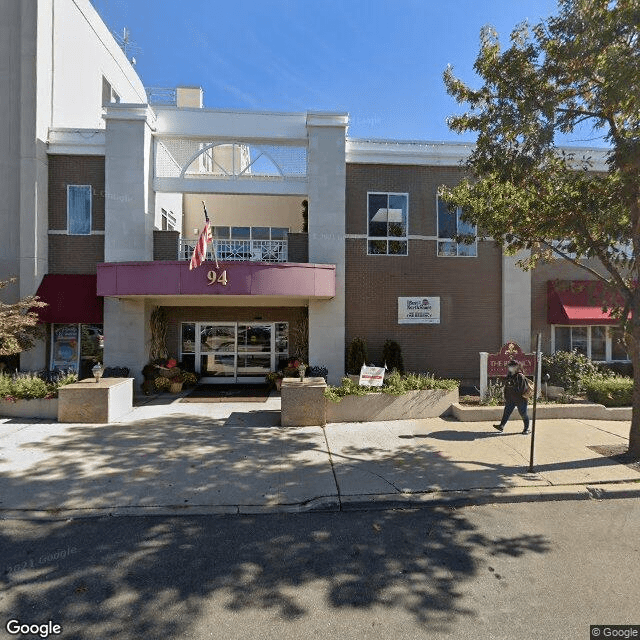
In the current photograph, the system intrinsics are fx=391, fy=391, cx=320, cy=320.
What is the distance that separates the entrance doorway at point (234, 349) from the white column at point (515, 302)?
7829 millimetres

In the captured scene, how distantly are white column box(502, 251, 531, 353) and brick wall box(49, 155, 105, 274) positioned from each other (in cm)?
1380

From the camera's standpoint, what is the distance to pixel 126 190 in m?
12.6

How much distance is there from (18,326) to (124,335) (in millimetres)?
2736

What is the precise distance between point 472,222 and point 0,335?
11784 millimetres

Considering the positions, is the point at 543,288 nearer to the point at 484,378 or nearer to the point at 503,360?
the point at 503,360

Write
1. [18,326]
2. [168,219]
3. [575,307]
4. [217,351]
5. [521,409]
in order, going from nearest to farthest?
[521,409], [18,326], [575,307], [217,351], [168,219]

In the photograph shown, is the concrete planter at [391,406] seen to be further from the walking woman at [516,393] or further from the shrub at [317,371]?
the shrub at [317,371]

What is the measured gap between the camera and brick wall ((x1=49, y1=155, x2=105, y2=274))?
12.9 meters

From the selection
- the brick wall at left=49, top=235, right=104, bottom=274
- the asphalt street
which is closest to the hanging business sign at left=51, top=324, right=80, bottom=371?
the brick wall at left=49, top=235, right=104, bottom=274

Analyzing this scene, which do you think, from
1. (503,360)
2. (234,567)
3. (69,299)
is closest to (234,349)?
(69,299)

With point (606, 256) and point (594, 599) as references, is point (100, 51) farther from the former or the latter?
point (594, 599)

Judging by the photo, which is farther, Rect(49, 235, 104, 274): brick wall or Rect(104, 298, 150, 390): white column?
Rect(49, 235, 104, 274): brick wall

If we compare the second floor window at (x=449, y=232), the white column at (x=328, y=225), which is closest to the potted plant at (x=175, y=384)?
the white column at (x=328, y=225)

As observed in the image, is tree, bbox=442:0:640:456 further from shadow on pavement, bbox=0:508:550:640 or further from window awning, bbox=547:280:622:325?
window awning, bbox=547:280:622:325
